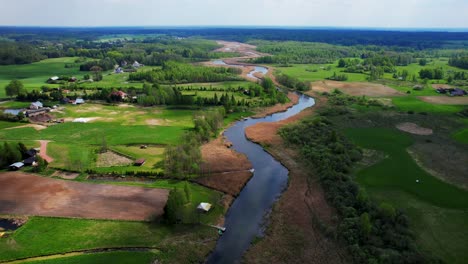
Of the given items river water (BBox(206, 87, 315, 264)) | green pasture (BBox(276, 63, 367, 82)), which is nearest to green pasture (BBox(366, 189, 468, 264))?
river water (BBox(206, 87, 315, 264))

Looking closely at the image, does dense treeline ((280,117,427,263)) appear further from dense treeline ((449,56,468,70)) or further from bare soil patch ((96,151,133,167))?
dense treeline ((449,56,468,70))

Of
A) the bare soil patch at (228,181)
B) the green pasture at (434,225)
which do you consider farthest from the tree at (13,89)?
the green pasture at (434,225)

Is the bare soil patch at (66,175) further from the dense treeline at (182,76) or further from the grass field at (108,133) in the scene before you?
the dense treeline at (182,76)

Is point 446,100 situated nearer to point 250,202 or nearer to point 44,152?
point 250,202

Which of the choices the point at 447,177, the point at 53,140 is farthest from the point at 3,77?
the point at 447,177

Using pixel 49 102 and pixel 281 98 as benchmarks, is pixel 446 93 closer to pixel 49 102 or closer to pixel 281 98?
pixel 281 98

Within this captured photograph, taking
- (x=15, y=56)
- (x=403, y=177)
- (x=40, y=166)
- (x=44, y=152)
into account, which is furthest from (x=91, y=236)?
(x=15, y=56)
